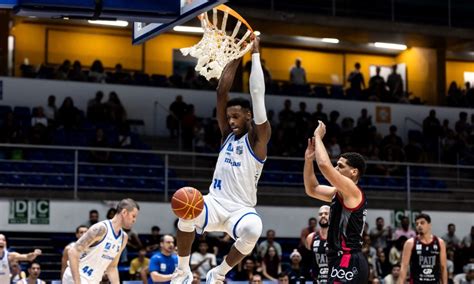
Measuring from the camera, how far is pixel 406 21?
1193 inches

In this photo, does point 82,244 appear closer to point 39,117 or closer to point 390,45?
point 39,117

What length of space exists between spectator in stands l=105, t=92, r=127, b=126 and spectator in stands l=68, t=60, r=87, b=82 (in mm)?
1190

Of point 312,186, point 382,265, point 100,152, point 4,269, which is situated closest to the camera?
point 312,186

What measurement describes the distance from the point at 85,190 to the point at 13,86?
4713mm

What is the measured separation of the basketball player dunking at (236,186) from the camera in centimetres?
992

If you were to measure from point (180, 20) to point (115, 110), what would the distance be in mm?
15169

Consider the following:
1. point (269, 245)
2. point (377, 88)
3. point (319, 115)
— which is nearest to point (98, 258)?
point (269, 245)

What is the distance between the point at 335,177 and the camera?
887 centimetres

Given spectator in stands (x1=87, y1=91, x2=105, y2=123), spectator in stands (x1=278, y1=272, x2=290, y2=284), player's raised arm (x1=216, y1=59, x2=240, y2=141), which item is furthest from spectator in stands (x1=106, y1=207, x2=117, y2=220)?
player's raised arm (x1=216, y1=59, x2=240, y2=141)

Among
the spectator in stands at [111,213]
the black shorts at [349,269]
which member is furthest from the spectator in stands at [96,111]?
the black shorts at [349,269]

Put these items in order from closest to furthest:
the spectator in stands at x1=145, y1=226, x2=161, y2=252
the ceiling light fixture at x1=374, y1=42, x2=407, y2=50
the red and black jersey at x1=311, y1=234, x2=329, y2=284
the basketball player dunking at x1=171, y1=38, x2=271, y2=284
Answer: the basketball player dunking at x1=171, y1=38, x2=271, y2=284, the red and black jersey at x1=311, y1=234, x2=329, y2=284, the spectator in stands at x1=145, y1=226, x2=161, y2=252, the ceiling light fixture at x1=374, y1=42, x2=407, y2=50

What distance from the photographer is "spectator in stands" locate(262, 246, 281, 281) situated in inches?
791

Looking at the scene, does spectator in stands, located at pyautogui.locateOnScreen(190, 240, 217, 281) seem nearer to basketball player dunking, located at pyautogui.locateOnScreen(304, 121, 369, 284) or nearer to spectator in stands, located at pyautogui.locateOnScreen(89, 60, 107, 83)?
spectator in stands, located at pyautogui.locateOnScreen(89, 60, 107, 83)

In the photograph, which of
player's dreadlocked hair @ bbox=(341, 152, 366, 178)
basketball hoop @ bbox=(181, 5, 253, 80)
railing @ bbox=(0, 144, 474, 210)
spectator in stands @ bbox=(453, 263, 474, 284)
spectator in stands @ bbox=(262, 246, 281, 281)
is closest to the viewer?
player's dreadlocked hair @ bbox=(341, 152, 366, 178)
